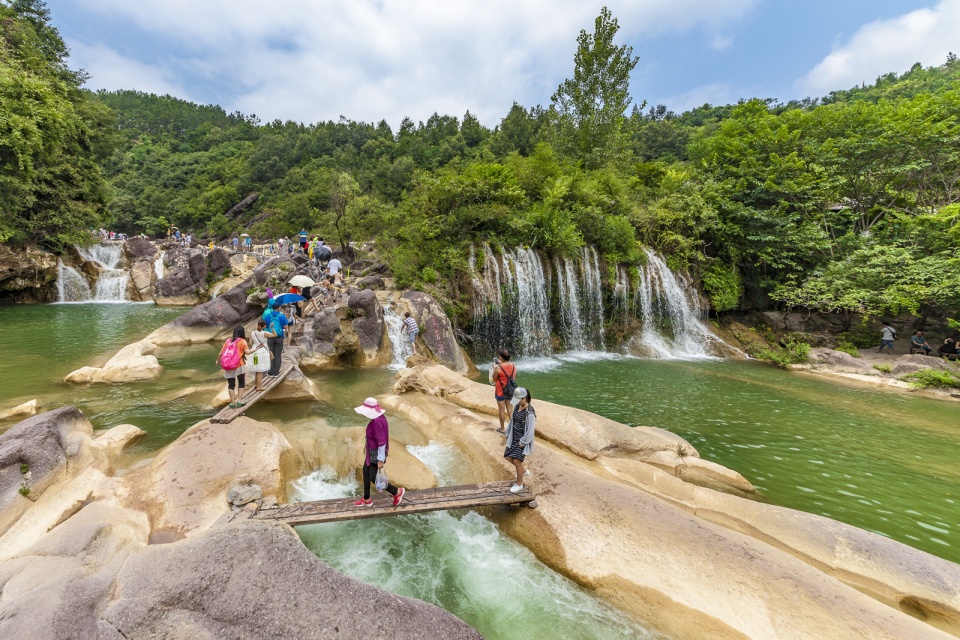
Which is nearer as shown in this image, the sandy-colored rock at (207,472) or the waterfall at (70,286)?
the sandy-colored rock at (207,472)

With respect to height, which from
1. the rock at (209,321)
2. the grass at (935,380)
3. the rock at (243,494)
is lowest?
the grass at (935,380)

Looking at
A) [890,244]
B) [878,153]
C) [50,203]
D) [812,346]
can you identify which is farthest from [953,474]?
[50,203]

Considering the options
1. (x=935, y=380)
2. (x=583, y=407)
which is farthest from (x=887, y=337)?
(x=583, y=407)

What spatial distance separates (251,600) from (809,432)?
12700mm

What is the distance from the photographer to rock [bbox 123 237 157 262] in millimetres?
30031

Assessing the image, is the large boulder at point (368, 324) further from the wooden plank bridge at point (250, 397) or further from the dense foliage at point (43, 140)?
the dense foliage at point (43, 140)

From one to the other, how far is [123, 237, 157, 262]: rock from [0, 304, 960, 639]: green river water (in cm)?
1440

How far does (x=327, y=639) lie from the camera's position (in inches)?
123

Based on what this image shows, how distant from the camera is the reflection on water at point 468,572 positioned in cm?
416

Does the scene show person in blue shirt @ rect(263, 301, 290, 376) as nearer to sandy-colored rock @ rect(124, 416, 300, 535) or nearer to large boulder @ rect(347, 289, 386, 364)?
sandy-colored rock @ rect(124, 416, 300, 535)

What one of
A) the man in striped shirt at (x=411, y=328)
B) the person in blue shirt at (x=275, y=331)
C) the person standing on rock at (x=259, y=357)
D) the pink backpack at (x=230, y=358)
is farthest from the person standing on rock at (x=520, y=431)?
the man in striped shirt at (x=411, y=328)

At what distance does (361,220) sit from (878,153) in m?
31.0

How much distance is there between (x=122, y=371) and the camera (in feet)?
34.9

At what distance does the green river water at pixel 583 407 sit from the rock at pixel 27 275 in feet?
26.1
